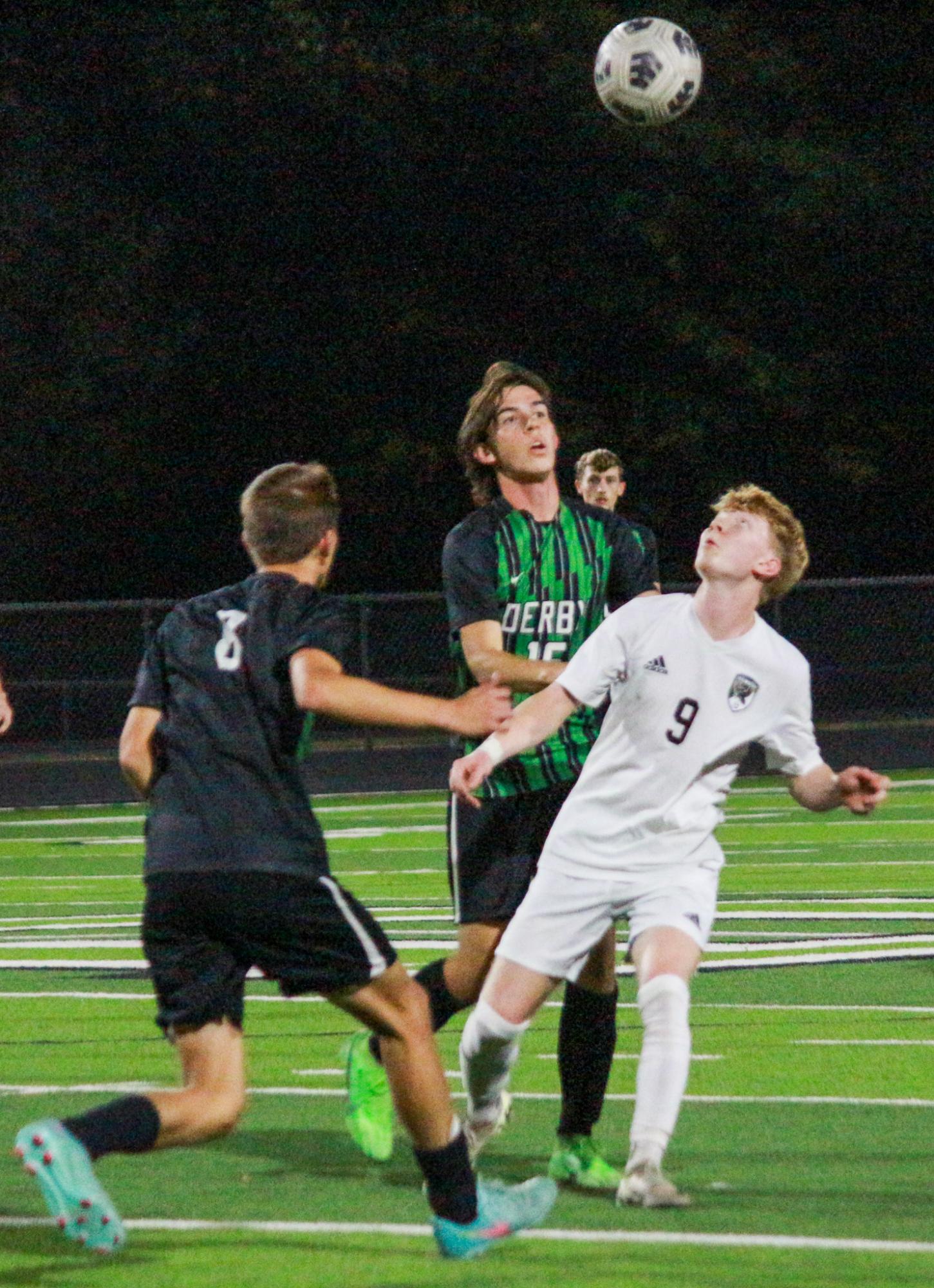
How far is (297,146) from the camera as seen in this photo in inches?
1297

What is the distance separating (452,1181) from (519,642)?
2.01 meters

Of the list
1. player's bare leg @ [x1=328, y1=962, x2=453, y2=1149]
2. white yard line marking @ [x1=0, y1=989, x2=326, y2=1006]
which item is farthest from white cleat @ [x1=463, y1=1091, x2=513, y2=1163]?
white yard line marking @ [x1=0, y1=989, x2=326, y2=1006]

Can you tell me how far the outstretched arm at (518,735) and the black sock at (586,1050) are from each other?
2.25 ft

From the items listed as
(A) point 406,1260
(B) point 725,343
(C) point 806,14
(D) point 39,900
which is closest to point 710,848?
(A) point 406,1260

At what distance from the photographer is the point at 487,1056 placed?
6.34 meters

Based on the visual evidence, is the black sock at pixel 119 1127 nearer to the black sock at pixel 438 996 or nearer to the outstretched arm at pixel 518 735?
the outstretched arm at pixel 518 735

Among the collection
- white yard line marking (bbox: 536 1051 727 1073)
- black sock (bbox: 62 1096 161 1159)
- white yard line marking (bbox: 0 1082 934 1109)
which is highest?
black sock (bbox: 62 1096 161 1159)

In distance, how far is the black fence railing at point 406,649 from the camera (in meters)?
27.5

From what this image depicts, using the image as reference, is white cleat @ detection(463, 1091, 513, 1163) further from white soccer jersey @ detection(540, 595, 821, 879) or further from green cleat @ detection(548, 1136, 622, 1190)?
white soccer jersey @ detection(540, 595, 821, 879)

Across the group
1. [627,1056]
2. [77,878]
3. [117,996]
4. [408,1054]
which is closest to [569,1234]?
[408,1054]

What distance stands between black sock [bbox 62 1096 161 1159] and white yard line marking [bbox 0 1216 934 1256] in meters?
0.66

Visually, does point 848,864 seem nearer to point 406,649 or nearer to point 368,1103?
point 368,1103

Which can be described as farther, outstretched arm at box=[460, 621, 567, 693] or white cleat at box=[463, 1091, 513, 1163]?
outstretched arm at box=[460, 621, 567, 693]

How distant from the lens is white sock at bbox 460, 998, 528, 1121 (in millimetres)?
6227
